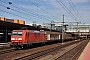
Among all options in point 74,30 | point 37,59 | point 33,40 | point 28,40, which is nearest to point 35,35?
point 33,40

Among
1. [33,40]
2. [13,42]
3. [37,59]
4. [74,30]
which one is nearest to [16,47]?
[13,42]

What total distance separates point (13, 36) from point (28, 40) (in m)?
2.53

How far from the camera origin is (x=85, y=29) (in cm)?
11581

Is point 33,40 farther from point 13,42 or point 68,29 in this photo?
point 68,29

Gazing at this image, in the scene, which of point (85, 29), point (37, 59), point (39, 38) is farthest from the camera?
point (85, 29)

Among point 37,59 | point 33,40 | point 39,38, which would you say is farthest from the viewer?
point 39,38

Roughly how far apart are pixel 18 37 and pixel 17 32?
0.91m

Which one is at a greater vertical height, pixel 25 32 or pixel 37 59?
pixel 25 32

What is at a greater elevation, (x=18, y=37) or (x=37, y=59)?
(x=18, y=37)

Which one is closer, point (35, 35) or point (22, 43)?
point (22, 43)

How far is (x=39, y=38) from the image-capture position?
1410 inches

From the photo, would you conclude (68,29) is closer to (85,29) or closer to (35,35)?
(85,29)

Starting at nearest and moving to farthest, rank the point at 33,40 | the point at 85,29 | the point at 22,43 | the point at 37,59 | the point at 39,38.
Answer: the point at 37,59 < the point at 22,43 < the point at 33,40 < the point at 39,38 < the point at 85,29

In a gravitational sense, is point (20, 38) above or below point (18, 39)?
above
